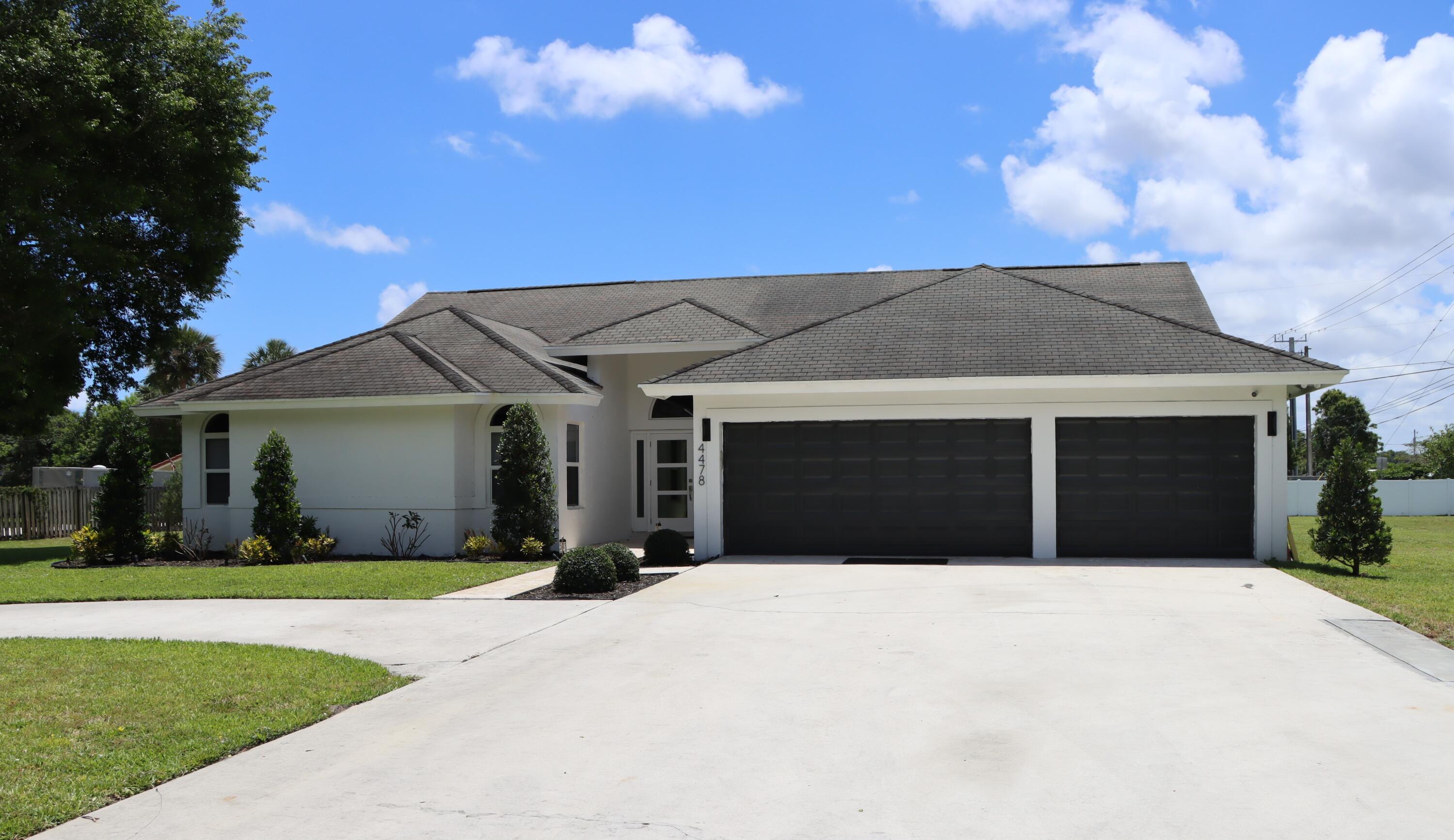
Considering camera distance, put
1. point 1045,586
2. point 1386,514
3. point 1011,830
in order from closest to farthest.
Result: point 1011,830 < point 1045,586 < point 1386,514

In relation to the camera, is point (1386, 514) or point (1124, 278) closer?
point (1124, 278)

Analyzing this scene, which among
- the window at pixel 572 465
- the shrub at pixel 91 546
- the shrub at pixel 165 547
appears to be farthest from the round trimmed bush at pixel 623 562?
the shrub at pixel 91 546

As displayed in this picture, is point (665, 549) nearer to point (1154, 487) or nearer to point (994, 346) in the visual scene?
point (994, 346)

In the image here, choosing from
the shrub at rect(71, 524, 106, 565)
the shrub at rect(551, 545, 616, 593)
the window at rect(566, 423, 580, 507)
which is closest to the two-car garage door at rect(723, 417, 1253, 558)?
the window at rect(566, 423, 580, 507)

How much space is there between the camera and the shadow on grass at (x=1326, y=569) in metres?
14.2

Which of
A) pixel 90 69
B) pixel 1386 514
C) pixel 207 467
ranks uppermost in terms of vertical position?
pixel 90 69

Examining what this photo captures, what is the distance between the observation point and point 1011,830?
183 inches

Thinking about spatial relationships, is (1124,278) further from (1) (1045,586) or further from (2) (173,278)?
(2) (173,278)

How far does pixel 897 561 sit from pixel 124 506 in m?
13.5

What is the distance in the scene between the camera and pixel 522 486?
16.8m

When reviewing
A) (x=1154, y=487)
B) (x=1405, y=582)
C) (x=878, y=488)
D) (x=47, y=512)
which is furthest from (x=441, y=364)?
(x=47, y=512)

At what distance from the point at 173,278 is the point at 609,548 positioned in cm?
1610

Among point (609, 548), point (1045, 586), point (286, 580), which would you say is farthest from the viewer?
point (286, 580)

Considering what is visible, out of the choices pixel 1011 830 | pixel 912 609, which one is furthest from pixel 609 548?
pixel 1011 830
